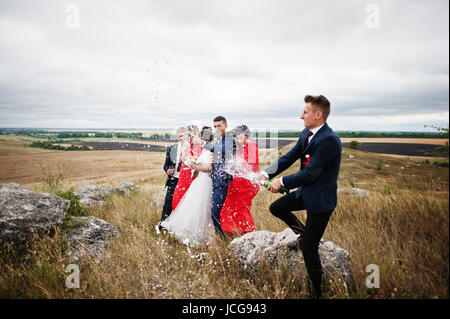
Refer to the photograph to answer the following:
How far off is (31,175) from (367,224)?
10.6 metres

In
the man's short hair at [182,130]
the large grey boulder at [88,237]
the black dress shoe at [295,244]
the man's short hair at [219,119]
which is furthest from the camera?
the man's short hair at [182,130]

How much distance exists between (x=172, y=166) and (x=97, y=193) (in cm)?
457

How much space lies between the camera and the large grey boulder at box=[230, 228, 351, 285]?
2.98 m

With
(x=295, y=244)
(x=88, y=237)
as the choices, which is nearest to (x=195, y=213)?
(x=88, y=237)

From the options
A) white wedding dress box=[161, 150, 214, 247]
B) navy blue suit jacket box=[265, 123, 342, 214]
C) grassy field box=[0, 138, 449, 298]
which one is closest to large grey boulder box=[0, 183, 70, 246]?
grassy field box=[0, 138, 449, 298]

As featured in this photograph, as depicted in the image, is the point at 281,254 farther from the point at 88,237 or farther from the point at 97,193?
the point at 97,193

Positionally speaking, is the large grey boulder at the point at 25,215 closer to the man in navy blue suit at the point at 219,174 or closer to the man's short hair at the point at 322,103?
the man in navy blue suit at the point at 219,174

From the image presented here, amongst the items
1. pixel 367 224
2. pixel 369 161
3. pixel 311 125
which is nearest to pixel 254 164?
pixel 311 125

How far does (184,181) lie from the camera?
541 cm

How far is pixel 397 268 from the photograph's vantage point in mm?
2928

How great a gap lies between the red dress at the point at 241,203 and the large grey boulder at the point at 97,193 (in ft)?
16.4

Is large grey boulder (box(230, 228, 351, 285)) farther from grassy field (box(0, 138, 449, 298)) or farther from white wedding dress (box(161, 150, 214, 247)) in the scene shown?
white wedding dress (box(161, 150, 214, 247))

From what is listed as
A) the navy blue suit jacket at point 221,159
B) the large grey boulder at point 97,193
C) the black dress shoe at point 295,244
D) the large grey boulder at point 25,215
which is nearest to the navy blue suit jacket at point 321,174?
the black dress shoe at point 295,244

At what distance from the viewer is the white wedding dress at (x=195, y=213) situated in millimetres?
4664
